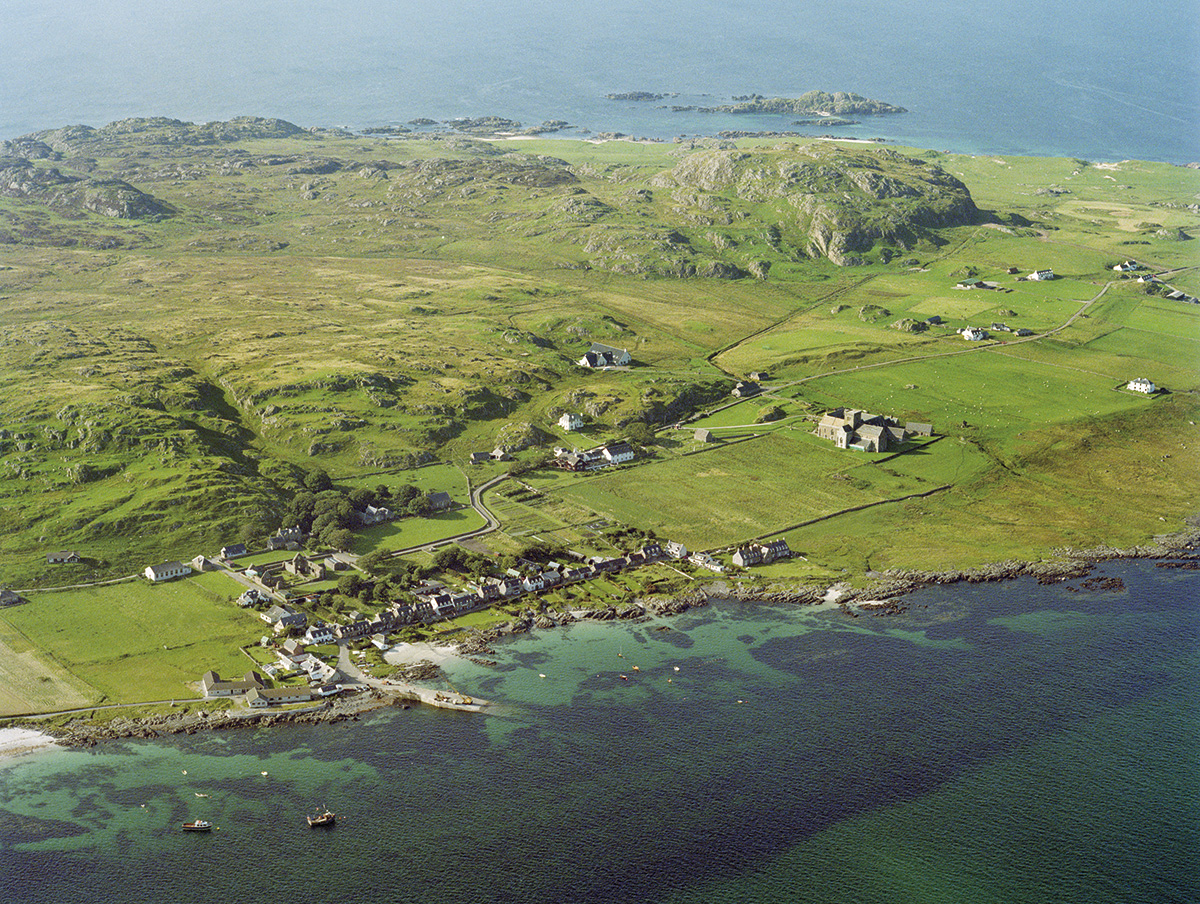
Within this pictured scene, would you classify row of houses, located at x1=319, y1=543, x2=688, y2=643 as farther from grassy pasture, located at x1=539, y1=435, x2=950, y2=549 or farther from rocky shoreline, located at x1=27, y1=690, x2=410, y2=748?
rocky shoreline, located at x1=27, y1=690, x2=410, y2=748

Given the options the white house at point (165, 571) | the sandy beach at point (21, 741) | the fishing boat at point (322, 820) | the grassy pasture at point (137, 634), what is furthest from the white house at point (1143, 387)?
the sandy beach at point (21, 741)

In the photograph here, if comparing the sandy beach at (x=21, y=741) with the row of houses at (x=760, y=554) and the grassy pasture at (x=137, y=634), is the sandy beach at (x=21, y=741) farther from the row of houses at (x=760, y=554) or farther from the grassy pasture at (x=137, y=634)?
the row of houses at (x=760, y=554)

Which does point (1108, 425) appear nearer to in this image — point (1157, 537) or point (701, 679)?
point (1157, 537)

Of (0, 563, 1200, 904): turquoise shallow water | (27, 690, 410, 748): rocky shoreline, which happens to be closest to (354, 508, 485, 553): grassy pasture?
(0, 563, 1200, 904): turquoise shallow water

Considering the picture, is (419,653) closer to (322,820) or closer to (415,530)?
(322,820)

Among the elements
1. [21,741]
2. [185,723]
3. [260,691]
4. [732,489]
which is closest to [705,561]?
[732,489]

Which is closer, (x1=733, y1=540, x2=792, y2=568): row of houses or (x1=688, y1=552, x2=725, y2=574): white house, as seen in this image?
(x1=688, y1=552, x2=725, y2=574): white house
